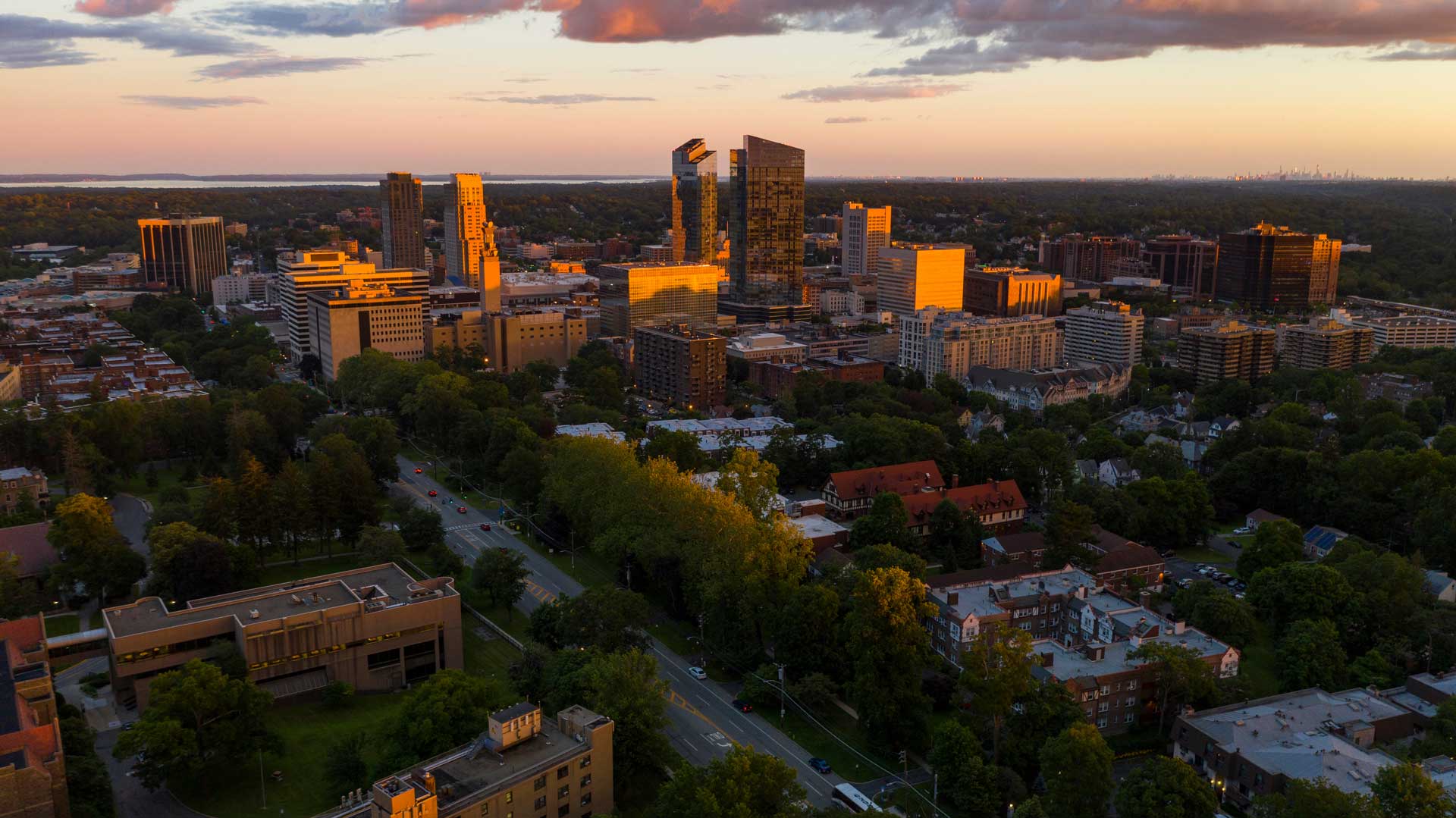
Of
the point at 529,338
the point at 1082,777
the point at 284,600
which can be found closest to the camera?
the point at 1082,777

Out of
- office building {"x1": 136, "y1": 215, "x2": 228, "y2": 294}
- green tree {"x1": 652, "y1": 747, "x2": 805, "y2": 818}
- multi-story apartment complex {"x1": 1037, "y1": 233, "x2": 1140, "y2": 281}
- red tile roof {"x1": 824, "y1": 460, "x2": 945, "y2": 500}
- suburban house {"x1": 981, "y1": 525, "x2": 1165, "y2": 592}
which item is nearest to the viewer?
green tree {"x1": 652, "y1": 747, "x2": 805, "y2": 818}

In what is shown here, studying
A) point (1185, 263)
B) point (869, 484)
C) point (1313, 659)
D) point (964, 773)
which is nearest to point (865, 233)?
point (1185, 263)

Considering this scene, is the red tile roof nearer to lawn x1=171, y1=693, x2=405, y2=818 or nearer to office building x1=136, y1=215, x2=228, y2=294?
lawn x1=171, y1=693, x2=405, y2=818

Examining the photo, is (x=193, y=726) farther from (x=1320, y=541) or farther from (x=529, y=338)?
(x=529, y=338)

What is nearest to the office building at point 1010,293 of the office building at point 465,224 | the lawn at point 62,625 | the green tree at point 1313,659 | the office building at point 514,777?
the office building at point 465,224

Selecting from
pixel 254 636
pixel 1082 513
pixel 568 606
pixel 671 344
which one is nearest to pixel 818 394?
pixel 671 344

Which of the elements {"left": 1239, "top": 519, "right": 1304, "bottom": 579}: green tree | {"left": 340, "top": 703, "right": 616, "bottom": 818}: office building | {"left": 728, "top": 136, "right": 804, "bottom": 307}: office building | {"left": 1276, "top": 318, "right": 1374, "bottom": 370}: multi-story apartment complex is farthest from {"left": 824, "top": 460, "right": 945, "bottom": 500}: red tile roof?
{"left": 728, "top": 136, "right": 804, "bottom": 307}: office building
